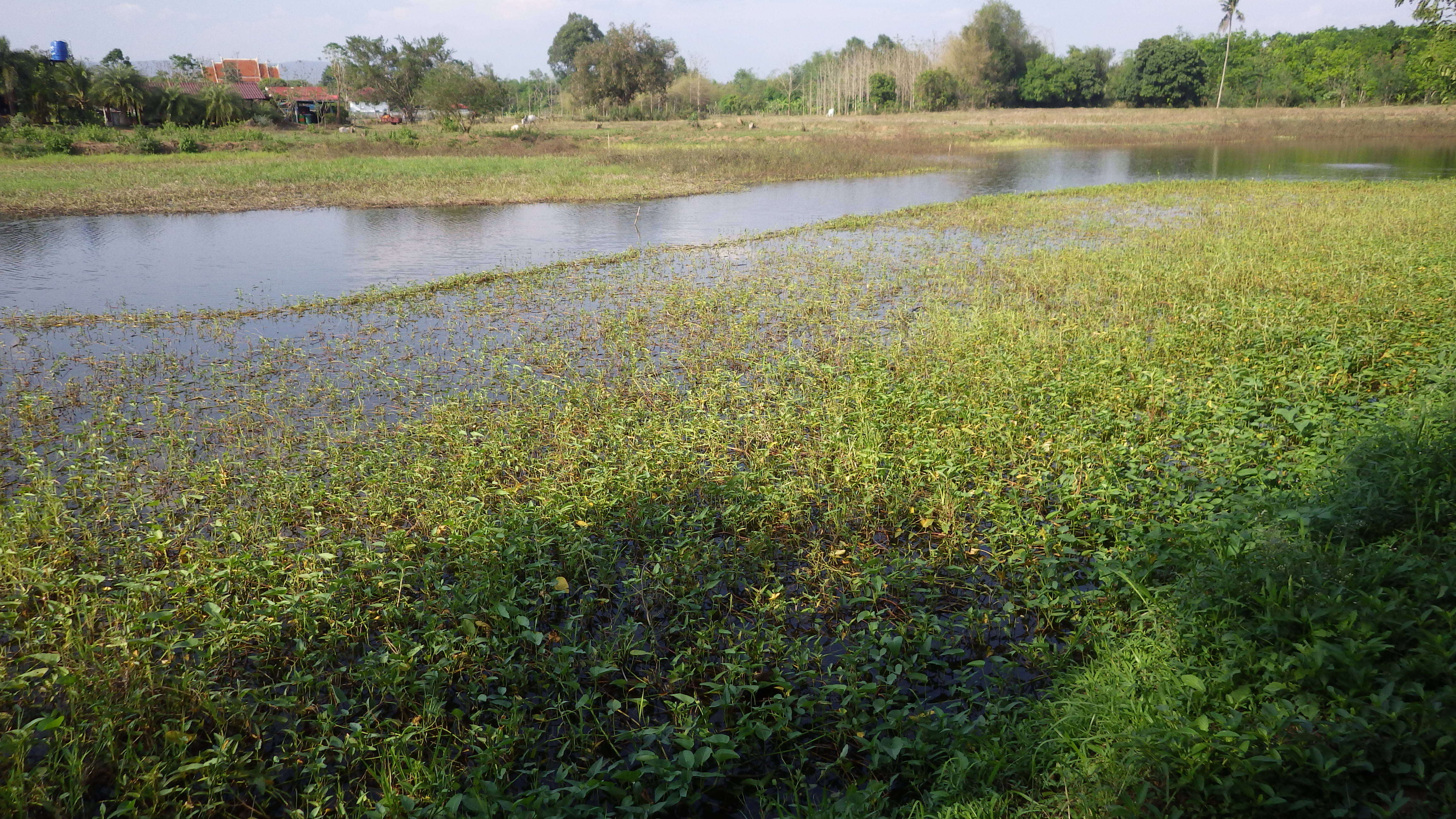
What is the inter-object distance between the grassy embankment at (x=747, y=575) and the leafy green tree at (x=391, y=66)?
43.5 m

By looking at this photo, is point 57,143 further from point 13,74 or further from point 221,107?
point 221,107

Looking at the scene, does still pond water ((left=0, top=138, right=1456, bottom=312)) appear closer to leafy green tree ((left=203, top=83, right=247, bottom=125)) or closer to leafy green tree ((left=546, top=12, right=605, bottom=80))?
leafy green tree ((left=203, top=83, right=247, bottom=125))

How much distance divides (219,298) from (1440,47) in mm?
20618

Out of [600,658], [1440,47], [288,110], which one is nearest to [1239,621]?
[600,658]

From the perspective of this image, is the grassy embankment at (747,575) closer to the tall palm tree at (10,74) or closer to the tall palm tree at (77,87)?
the tall palm tree at (10,74)

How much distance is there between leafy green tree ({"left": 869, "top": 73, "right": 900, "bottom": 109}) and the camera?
210 feet

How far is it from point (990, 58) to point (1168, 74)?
52.6 feet

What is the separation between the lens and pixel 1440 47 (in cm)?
1405

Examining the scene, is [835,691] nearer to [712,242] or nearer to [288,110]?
[712,242]

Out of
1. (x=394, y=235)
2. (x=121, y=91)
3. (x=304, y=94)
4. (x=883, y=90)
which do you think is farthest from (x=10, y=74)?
(x=883, y=90)

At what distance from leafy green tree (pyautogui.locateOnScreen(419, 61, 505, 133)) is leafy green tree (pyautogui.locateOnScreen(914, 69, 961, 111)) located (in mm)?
36058

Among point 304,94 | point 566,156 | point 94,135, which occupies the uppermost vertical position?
point 304,94

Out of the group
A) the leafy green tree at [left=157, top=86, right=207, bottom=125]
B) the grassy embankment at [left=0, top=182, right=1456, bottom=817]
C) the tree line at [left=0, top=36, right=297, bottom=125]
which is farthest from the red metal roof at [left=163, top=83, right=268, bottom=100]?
the grassy embankment at [left=0, top=182, right=1456, bottom=817]

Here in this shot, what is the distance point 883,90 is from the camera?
64.0 m
